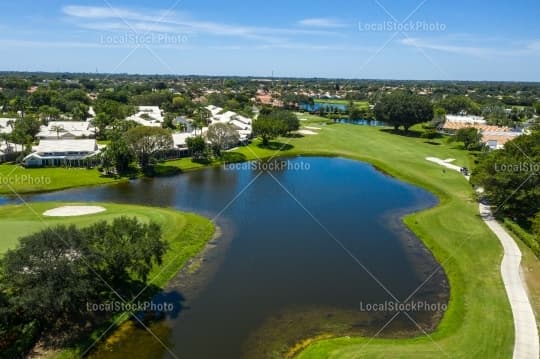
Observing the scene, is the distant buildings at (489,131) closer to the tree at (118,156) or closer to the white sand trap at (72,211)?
the tree at (118,156)

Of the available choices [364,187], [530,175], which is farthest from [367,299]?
[364,187]

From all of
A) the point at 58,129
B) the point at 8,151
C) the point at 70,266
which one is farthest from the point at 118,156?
the point at 70,266

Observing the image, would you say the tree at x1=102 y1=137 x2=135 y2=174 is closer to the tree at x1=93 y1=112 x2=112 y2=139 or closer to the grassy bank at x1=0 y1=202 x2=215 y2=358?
the grassy bank at x1=0 y1=202 x2=215 y2=358

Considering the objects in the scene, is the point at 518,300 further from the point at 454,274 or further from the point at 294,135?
the point at 294,135

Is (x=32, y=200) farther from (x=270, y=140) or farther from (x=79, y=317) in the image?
(x=270, y=140)

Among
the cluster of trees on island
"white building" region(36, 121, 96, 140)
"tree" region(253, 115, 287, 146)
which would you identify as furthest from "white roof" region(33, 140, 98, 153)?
the cluster of trees on island
